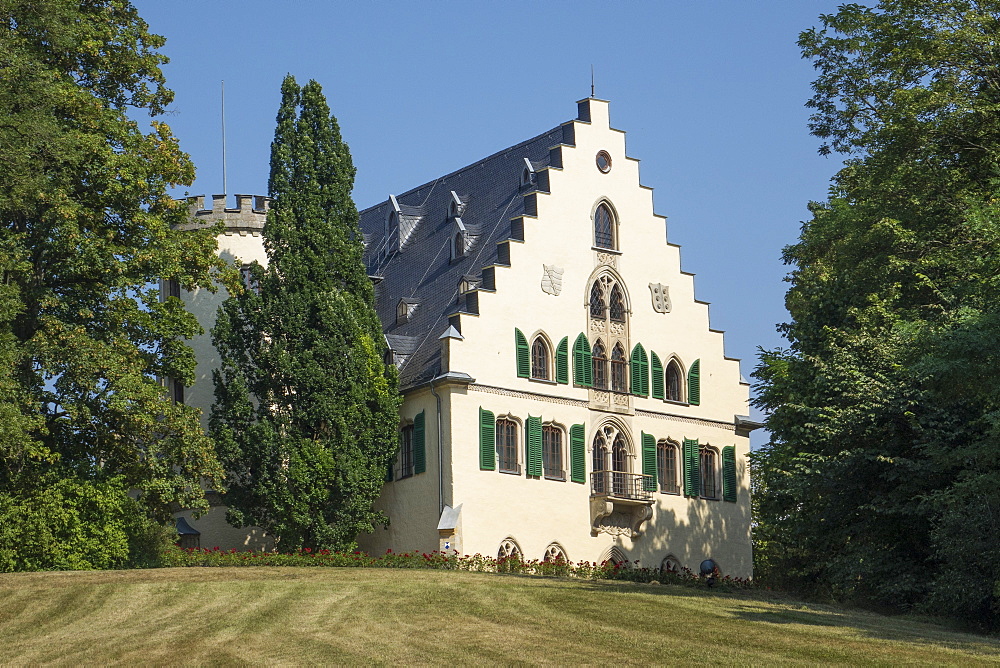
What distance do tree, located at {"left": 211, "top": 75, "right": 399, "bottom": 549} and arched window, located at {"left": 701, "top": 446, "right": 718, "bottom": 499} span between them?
11819mm

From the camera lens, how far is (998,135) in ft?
128

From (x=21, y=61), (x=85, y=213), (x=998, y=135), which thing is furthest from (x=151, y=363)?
(x=998, y=135)

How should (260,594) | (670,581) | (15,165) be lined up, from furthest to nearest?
1. (670,581)
2. (15,165)
3. (260,594)

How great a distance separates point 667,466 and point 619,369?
3738 millimetres

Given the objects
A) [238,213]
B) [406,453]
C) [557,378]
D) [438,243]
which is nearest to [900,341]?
[557,378]

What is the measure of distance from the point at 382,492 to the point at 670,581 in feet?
33.6

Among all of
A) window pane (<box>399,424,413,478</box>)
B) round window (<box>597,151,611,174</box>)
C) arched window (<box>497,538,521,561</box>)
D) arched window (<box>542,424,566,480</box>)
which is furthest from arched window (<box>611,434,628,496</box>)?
round window (<box>597,151,611,174</box>)

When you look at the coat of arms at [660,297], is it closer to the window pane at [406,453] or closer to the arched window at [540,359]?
the arched window at [540,359]

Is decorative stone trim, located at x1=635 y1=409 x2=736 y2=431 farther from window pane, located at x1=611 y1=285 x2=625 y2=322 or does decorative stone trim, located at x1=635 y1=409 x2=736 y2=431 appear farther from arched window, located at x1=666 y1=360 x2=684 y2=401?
window pane, located at x1=611 y1=285 x2=625 y2=322

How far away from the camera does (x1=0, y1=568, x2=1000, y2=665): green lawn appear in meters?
26.6

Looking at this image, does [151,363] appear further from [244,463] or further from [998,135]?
[998,135]

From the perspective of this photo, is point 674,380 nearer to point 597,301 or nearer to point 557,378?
point 597,301

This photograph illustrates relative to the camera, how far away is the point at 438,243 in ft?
182

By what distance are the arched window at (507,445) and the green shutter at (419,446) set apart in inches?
92.7
